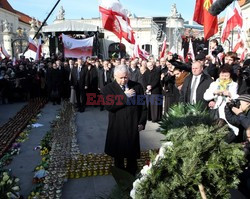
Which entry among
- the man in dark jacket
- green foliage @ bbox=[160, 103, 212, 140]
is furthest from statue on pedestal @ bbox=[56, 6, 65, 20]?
green foliage @ bbox=[160, 103, 212, 140]

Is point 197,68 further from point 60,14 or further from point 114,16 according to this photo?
point 60,14

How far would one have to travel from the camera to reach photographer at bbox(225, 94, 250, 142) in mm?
3920

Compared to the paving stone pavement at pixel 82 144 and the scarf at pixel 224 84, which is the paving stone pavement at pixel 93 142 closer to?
the paving stone pavement at pixel 82 144

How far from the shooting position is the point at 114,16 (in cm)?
786

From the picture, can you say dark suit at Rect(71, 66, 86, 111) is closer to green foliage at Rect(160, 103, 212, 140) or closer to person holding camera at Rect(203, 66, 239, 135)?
person holding camera at Rect(203, 66, 239, 135)

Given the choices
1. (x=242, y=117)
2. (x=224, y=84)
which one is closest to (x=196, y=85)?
(x=224, y=84)

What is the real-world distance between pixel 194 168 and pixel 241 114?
100 inches

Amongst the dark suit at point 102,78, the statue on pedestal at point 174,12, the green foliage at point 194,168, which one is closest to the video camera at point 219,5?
the green foliage at point 194,168

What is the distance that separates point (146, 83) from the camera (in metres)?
8.49

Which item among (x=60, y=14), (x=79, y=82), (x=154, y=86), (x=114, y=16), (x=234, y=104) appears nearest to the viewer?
(x=234, y=104)

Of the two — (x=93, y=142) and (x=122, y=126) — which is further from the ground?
(x=122, y=126)

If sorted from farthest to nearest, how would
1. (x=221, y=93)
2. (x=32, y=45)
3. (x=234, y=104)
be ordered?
(x=32, y=45), (x=221, y=93), (x=234, y=104)

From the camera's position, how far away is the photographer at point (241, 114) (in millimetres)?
3920

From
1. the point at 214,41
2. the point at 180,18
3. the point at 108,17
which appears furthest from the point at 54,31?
the point at 180,18
